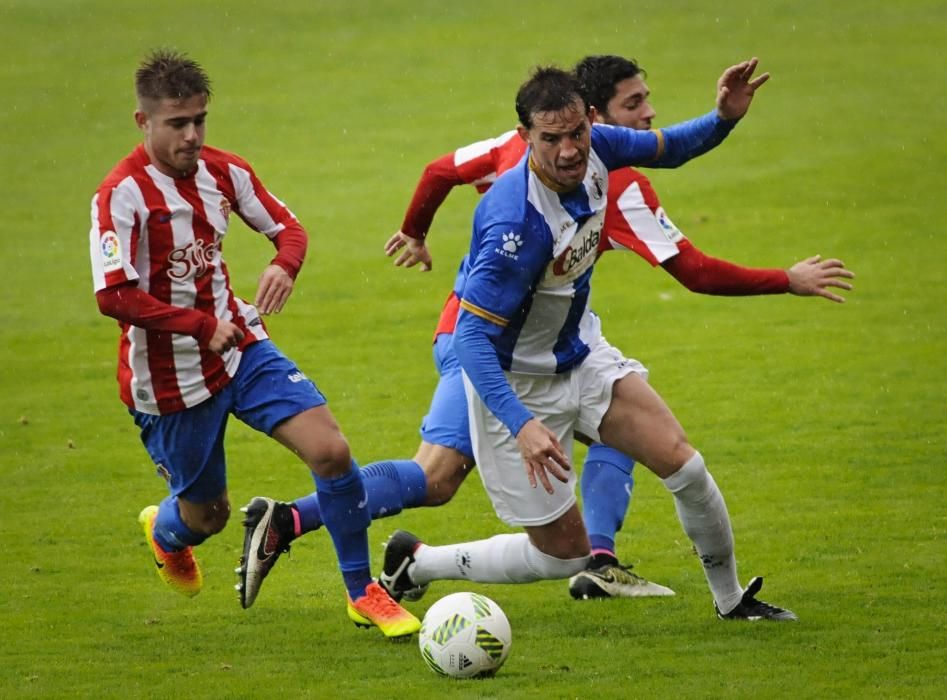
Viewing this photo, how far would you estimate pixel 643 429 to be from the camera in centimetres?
648

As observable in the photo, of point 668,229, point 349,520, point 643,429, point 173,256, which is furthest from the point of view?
point 668,229

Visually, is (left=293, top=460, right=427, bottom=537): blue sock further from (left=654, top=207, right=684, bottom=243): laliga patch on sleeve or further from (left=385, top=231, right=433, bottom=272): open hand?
(left=654, top=207, right=684, bottom=243): laliga patch on sleeve

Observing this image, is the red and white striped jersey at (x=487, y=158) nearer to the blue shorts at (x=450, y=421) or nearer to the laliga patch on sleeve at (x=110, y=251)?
the blue shorts at (x=450, y=421)

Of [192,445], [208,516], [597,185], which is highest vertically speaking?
[597,185]

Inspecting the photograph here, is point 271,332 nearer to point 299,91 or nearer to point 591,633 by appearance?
point 591,633

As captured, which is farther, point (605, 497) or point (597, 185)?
point (605, 497)

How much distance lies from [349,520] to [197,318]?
1.09 meters

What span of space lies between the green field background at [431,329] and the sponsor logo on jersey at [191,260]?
1569 millimetres

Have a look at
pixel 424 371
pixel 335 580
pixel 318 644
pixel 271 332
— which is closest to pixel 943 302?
pixel 424 371

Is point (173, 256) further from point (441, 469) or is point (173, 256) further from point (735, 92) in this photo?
point (735, 92)

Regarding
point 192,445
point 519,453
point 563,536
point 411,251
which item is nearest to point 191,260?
point 192,445

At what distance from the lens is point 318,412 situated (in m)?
6.68

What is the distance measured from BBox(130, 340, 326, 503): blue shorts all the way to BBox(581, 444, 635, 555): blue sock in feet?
4.78

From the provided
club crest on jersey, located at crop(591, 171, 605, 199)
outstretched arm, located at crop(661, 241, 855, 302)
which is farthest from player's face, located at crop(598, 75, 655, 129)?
club crest on jersey, located at crop(591, 171, 605, 199)
